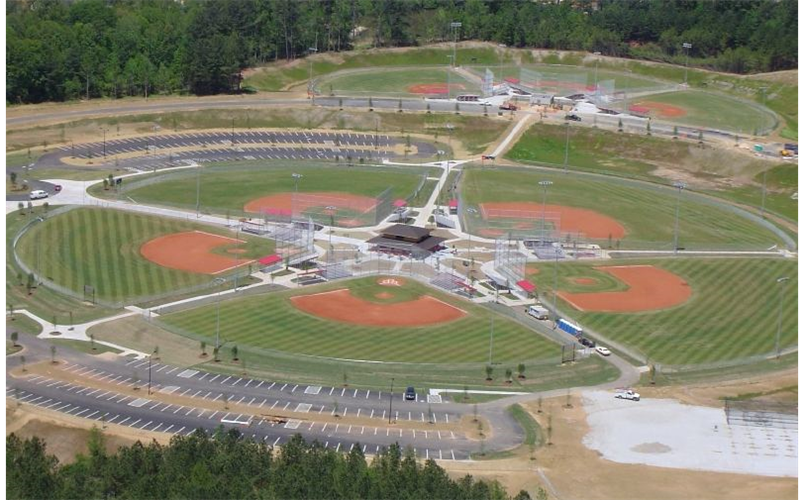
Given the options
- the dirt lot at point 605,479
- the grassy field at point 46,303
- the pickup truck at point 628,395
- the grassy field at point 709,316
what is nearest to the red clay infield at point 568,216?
the grassy field at point 709,316

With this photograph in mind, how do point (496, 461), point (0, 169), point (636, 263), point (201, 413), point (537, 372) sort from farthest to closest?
point (636, 263) → point (537, 372) → point (201, 413) → point (496, 461) → point (0, 169)

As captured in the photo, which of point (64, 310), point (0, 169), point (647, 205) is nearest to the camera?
point (0, 169)

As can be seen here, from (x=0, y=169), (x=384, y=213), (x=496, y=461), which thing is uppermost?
(x=0, y=169)

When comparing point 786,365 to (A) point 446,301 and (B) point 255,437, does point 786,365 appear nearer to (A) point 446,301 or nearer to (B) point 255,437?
(A) point 446,301

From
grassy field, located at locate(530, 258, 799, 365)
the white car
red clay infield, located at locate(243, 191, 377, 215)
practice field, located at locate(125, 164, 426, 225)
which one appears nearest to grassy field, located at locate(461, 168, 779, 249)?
grassy field, located at locate(530, 258, 799, 365)

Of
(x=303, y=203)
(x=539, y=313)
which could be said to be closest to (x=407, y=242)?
(x=303, y=203)

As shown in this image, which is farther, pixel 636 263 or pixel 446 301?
pixel 636 263

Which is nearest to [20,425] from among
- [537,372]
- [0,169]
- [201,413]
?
[201,413]

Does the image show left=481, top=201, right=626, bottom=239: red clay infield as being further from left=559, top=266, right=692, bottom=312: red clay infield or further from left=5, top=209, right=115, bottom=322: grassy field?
left=5, top=209, right=115, bottom=322: grassy field
